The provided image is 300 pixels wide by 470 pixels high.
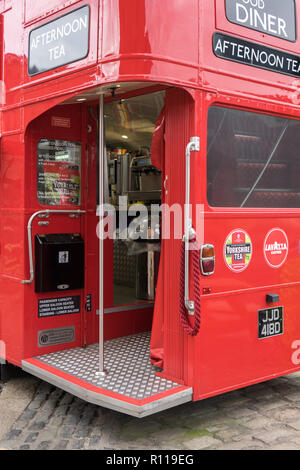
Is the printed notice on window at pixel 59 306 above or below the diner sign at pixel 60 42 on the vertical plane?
below

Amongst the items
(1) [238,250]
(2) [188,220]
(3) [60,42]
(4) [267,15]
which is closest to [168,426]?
(1) [238,250]

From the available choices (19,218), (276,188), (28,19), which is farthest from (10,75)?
(276,188)

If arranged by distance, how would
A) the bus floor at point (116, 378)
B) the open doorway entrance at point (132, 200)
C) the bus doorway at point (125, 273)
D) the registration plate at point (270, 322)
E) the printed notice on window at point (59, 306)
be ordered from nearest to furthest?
the bus floor at point (116, 378)
the bus doorway at point (125, 273)
the registration plate at point (270, 322)
the printed notice on window at point (59, 306)
the open doorway entrance at point (132, 200)

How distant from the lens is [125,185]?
4980 millimetres

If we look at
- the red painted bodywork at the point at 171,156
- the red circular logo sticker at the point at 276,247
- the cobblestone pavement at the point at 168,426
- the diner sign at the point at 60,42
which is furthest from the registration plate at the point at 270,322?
the diner sign at the point at 60,42

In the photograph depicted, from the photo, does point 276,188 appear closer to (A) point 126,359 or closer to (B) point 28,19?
(A) point 126,359

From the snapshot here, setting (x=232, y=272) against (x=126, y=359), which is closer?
(x=232, y=272)

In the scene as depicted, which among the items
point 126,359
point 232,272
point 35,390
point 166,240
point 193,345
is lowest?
point 35,390

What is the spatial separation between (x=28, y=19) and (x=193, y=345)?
2.77 m

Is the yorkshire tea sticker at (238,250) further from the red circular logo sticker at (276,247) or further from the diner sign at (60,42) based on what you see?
the diner sign at (60,42)

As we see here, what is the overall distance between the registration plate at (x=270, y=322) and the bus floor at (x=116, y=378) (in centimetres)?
77

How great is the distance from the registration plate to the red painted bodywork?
6 centimetres

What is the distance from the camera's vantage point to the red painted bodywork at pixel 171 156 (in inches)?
122

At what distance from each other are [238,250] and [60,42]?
6.33 feet
